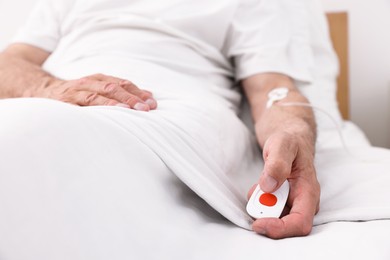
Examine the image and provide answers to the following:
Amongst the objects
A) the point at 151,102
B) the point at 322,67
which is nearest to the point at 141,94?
A: the point at 151,102

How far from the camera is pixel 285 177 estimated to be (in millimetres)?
583

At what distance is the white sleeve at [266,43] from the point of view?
3.51 ft

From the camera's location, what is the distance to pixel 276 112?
0.91 metres

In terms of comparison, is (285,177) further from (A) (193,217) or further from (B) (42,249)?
(B) (42,249)

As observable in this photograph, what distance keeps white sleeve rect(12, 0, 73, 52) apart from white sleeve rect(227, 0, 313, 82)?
1.33 ft

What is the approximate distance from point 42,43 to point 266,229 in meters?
0.81

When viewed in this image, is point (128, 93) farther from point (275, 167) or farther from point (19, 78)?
point (19, 78)

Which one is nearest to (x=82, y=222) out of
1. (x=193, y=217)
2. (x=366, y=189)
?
(x=193, y=217)

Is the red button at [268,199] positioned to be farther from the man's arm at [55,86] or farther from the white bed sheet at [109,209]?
the man's arm at [55,86]

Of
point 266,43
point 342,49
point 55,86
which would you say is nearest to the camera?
point 55,86

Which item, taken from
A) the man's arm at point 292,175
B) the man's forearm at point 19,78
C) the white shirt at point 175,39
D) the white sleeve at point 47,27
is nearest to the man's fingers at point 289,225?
the man's arm at point 292,175

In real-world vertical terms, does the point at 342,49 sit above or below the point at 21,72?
below

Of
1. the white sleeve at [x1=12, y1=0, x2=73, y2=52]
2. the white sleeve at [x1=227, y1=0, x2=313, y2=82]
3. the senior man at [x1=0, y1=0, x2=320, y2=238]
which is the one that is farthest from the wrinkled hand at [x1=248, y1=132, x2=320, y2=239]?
the white sleeve at [x1=12, y1=0, x2=73, y2=52]

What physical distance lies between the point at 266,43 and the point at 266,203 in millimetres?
588
